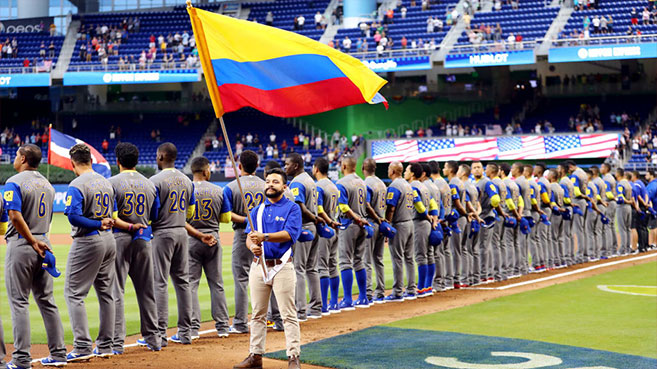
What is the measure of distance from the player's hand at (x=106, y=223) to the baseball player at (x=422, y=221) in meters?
6.35

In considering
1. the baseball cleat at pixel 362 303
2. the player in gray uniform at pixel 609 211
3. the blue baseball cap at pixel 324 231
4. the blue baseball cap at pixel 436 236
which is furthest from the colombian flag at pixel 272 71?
the player in gray uniform at pixel 609 211

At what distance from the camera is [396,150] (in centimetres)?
4175

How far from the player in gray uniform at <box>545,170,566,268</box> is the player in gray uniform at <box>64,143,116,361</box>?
11742mm

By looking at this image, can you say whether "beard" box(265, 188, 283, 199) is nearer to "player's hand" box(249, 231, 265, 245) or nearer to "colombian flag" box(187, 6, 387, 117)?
"player's hand" box(249, 231, 265, 245)

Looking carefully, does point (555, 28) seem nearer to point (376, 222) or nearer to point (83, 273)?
point (376, 222)

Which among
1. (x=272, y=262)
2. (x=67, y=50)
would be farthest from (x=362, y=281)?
(x=67, y=50)

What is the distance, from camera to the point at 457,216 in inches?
561

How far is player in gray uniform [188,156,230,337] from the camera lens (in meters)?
9.91

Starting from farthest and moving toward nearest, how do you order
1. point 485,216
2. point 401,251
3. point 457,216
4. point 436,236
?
1. point 485,216
2. point 457,216
3. point 436,236
4. point 401,251

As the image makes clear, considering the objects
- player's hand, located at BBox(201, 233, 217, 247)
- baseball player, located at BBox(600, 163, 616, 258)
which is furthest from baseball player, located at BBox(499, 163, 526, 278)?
player's hand, located at BBox(201, 233, 217, 247)

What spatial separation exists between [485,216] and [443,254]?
145cm

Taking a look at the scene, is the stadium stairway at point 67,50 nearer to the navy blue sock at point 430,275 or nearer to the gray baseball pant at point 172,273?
the navy blue sock at point 430,275

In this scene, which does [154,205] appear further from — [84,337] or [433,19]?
[433,19]

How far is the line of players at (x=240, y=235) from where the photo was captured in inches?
313
